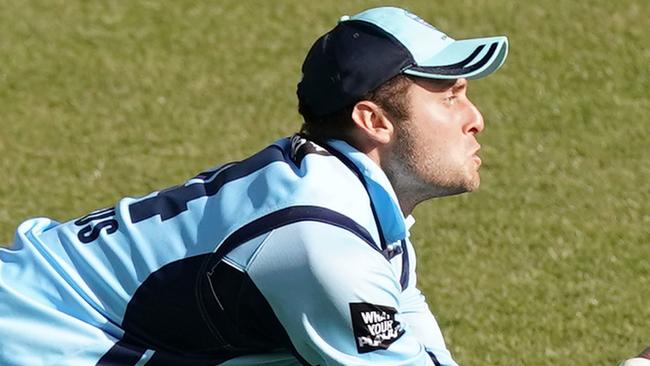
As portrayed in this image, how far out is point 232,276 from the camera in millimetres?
3746

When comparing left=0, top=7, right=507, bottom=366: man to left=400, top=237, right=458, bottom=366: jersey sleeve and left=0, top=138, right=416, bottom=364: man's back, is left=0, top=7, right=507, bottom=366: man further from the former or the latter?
left=400, top=237, right=458, bottom=366: jersey sleeve

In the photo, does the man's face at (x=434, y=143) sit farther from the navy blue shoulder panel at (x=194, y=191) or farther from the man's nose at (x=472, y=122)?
the navy blue shoulder panel at (x=194, y=191)

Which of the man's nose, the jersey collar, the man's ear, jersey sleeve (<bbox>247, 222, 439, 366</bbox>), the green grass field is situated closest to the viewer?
jersey sleeve (<bbox>247, 222, 439, 366</bbox>)

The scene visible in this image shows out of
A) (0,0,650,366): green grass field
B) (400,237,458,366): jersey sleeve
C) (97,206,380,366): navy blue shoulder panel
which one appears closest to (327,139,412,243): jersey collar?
(97,206,380,366): navy blue shoulder panel

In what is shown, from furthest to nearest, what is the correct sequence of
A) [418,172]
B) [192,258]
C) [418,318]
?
1. [418,318]
2. [418,172]
3. [192,258]

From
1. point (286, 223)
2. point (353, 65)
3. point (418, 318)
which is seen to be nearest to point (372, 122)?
point (353, 65)

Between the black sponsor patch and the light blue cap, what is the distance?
64cm

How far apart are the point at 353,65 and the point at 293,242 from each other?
55 centimetres

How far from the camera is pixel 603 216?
7410 millimetres

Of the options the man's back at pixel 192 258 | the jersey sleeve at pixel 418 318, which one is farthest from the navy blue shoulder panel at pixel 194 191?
the jersey sleeve at pixel 418 318

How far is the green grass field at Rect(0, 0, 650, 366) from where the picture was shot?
6.61 m

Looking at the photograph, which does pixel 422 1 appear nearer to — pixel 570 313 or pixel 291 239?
pixel 570 313

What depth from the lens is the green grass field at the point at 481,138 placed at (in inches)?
260

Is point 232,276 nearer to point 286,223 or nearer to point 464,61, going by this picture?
point 286,223
